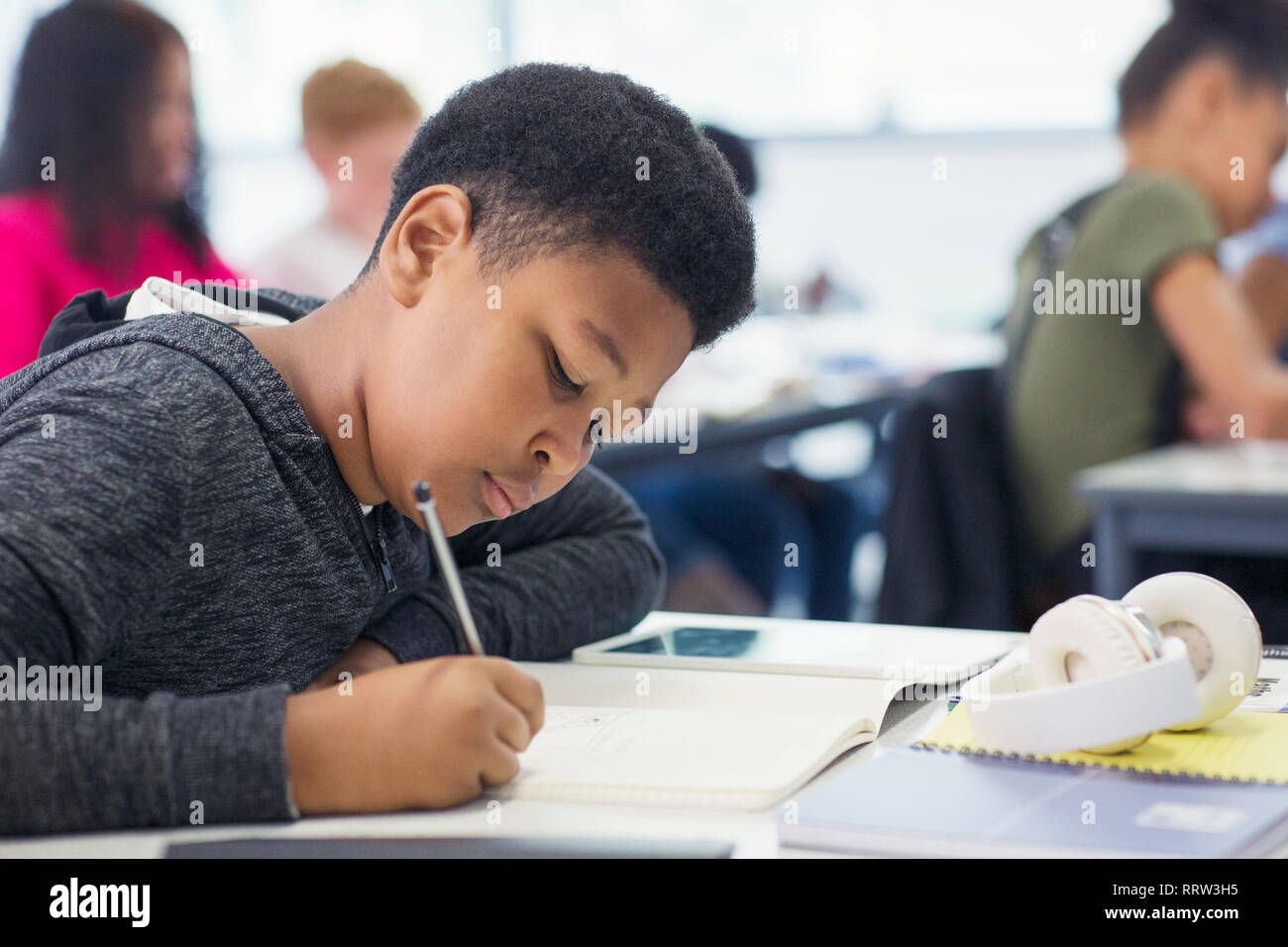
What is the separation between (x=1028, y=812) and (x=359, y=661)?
477 millimetres

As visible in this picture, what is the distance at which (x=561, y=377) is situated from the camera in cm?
83

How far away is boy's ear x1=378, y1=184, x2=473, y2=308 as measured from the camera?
88cm

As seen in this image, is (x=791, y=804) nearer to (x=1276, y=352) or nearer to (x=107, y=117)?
(x=107, y=117)

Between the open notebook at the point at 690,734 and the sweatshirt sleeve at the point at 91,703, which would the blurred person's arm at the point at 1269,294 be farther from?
the sweatshirt sleeve at the point at 91,703

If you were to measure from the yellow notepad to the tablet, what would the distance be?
0.57 feet

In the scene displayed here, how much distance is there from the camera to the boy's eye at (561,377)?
2.71 feet

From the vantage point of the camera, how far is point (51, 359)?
79cm

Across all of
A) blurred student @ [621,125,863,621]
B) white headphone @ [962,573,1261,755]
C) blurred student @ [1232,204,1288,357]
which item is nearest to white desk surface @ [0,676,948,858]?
white headphone @ [962,573,1261,755]

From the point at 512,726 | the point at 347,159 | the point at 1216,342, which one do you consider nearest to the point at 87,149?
the point at 347,159

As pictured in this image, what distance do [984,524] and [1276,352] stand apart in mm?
1239

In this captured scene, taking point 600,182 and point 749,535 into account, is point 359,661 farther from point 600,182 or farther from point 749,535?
point 749,535

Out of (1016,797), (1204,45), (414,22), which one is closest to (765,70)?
(414,22)

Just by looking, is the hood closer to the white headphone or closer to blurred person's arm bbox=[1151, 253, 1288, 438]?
the white headphone

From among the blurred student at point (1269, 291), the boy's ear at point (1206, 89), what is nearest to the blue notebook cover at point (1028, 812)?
the boy's ear at point (1206, 89)
